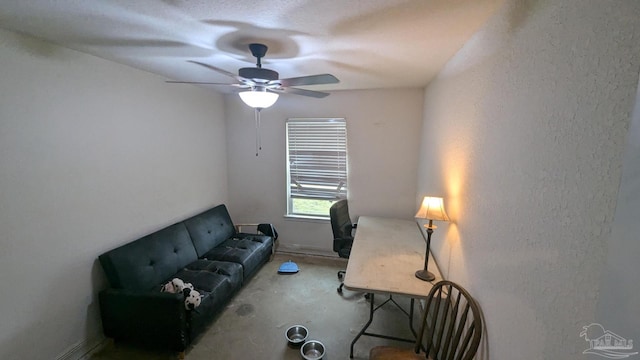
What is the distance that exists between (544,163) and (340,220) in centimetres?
245

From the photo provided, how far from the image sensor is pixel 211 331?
2438 millimetres

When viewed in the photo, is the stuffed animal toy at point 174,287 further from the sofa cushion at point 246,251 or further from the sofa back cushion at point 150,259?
the sofa cushion at point 246,251

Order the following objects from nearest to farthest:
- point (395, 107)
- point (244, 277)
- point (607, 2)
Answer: point (607, 2) < point (244, 277) < point (395, 107)

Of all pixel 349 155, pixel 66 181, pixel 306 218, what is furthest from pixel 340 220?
pixel 66 181

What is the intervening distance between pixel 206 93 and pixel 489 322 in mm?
3773

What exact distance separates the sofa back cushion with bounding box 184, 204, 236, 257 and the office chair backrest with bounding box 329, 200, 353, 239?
5.11 feet

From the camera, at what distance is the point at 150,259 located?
8.19 ft

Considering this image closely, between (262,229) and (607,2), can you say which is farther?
(262,229)

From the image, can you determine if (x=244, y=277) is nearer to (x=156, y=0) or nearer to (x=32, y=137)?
(x=32, y=137)

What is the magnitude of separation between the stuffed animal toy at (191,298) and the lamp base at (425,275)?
1.82 metres

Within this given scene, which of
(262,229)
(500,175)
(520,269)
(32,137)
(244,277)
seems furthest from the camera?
(262,229)

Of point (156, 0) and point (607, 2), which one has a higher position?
point (156, 0)

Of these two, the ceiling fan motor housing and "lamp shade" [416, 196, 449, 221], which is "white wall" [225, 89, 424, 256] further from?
the ceiling fan motor housing

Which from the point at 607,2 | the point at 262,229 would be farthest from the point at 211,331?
the point at 607,2
